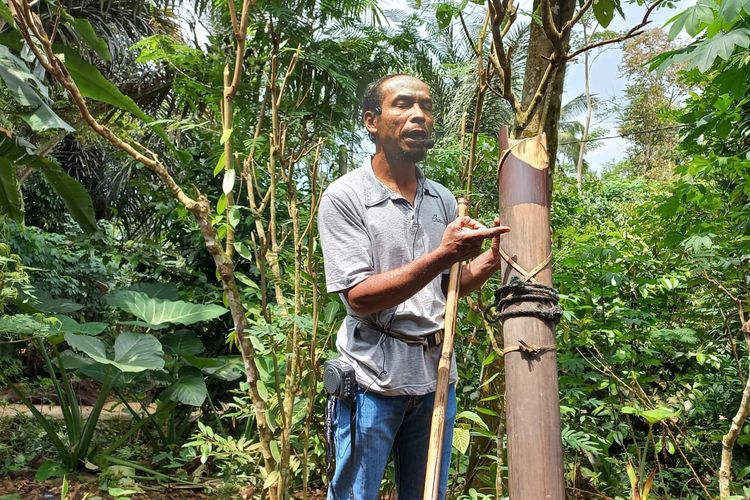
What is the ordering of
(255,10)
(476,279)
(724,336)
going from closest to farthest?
(476,279) < (724,336) < (255,10)

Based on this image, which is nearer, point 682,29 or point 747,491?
point 682,29

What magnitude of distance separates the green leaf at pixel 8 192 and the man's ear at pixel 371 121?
328 centimetres

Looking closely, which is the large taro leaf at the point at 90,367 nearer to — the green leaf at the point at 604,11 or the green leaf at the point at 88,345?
the green leaf at the point at 88,345

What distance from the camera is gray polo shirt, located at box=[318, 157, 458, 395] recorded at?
187 cm

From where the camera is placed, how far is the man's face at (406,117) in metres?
2.02

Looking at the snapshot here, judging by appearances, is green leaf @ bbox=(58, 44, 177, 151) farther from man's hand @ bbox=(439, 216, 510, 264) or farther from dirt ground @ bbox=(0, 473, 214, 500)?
man's hand @ bbox=(439, 216, 510, 264)

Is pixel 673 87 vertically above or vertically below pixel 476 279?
above

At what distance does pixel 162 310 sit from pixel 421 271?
3.46 m

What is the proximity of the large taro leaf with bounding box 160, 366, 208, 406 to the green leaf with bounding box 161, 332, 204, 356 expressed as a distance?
236mm

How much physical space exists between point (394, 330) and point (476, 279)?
321 millimetres

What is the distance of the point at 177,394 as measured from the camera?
4434mm

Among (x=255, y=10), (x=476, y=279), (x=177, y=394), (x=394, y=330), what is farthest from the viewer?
(x=255, y=10)

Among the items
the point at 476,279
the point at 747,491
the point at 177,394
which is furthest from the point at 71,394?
the point at 747,491

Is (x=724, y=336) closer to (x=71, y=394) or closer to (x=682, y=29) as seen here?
Result: (x=682, y=29)
